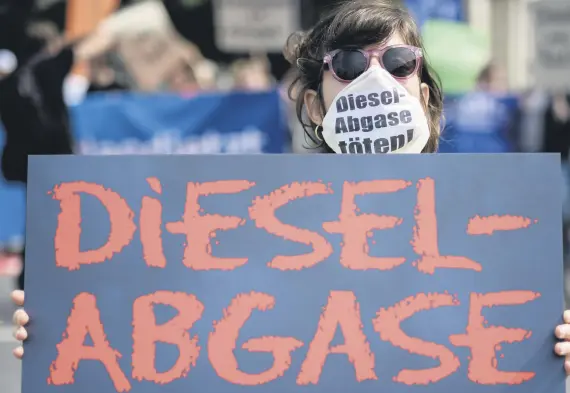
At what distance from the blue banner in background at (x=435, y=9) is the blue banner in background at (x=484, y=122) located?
841 mm

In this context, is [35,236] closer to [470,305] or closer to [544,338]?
[470,305]

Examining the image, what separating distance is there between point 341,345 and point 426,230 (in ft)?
0.95

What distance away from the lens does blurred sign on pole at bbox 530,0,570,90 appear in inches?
327

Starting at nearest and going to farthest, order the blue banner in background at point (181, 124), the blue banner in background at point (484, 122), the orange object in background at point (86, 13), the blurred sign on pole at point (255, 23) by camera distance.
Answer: the blue banner in background at point (181, 124)
the blue banner in background at point (484, 122)
the blurred sign on pole at point (255, 23)
the orange object in background at point (86, 13)

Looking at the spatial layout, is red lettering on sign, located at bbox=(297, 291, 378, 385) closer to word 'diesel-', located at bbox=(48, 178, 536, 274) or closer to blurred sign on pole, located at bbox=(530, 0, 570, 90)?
word 'diesel-', located at bbox=(48, 178, 536, 274)

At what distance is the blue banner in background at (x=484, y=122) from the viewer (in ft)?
26.7

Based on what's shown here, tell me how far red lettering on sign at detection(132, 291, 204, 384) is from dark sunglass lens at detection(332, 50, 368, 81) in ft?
2.25

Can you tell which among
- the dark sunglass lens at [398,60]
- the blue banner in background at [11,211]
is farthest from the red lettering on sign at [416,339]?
the blue banner in background at [11,211]

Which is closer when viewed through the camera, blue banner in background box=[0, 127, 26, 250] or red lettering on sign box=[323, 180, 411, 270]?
red lettering on sign box=[323, 180, 411, 270]

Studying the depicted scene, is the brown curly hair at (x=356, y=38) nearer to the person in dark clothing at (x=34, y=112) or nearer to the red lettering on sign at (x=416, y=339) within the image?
the red lettering on sign at (x=416, y=339)

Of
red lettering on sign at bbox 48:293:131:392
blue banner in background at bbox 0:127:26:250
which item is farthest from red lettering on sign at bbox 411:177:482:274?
blue banner in background at bbox 0:127:26:250

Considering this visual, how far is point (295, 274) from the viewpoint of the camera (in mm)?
2172

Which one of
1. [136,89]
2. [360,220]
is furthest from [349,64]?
[136,89]

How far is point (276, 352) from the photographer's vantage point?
214 cm
